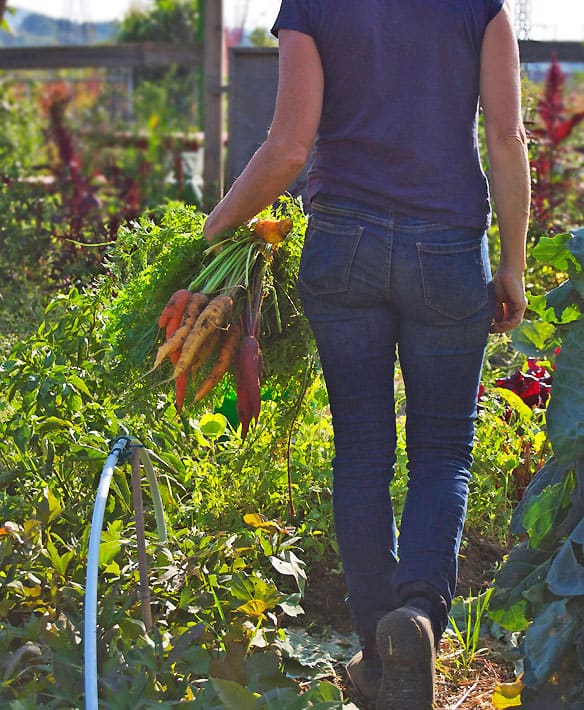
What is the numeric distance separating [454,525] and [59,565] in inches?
32.3

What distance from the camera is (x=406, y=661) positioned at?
73.0 inches

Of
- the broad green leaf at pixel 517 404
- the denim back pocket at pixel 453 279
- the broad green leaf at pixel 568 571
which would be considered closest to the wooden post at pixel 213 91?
the broad green leaf at pixel 517 404

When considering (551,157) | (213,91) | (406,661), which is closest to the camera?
(406,661)

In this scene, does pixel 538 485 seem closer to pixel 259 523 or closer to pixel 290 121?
pixel 259 523

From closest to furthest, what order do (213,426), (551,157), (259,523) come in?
(259,523) < (213,426) < (551,157)

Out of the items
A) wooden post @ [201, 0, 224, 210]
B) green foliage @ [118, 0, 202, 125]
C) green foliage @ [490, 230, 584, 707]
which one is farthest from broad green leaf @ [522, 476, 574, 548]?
green foliage @ [118, 0, 202, 125]

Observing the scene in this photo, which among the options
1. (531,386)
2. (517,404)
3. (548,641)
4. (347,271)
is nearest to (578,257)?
(347,271)

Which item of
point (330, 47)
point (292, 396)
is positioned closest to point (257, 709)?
point (292, 396)

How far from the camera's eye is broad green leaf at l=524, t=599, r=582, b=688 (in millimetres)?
1784

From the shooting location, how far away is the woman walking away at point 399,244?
196 centimetres

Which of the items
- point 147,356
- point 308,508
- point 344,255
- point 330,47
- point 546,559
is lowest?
point 308,508

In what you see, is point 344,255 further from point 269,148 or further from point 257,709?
point 257,709

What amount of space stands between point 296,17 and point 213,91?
462 centimetres

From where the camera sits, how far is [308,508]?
2.84 metres
